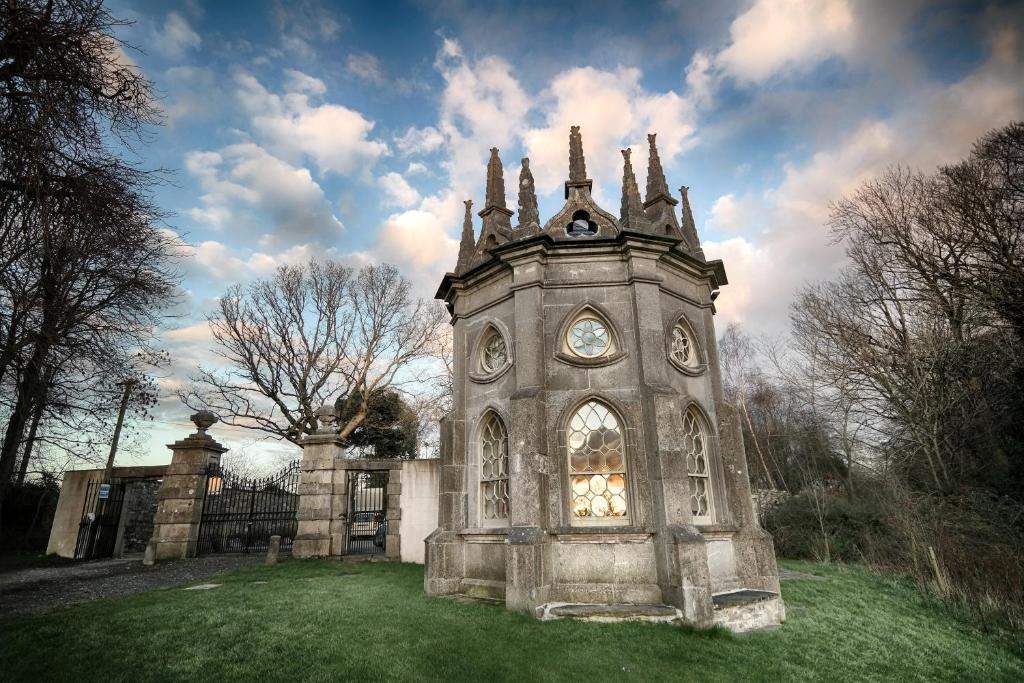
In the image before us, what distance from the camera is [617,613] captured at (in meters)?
6.94

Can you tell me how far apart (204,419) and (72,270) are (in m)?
9.48

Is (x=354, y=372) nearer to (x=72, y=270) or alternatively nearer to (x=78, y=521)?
(x=78, y=521)

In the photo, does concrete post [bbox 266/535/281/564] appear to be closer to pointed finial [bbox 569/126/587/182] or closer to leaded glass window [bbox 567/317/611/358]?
leaded glass window [bbox 567/317/611/358]

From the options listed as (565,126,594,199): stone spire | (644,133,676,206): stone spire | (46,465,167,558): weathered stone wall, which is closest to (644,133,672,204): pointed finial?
(644,133,676,206): stone spire

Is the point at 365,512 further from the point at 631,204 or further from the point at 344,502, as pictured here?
the point at 631,204

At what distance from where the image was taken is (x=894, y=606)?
362 inches

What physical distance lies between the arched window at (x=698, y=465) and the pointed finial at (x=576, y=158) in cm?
507

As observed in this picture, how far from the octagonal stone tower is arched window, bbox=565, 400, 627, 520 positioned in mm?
23

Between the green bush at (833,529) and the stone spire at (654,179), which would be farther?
the green bush at (833,529)

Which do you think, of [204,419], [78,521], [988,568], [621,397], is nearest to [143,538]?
[78,521]

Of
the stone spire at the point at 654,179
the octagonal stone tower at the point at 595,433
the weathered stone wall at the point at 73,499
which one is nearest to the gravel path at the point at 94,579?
the weathered stone wall at the point at 73,499

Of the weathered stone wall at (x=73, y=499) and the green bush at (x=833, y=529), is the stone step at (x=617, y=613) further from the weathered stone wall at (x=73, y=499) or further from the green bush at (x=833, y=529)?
the weathered stone wall at (x=73, y=499)

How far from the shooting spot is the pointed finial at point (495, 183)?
10.9 meters

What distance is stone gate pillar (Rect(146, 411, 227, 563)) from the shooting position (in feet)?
45.9
